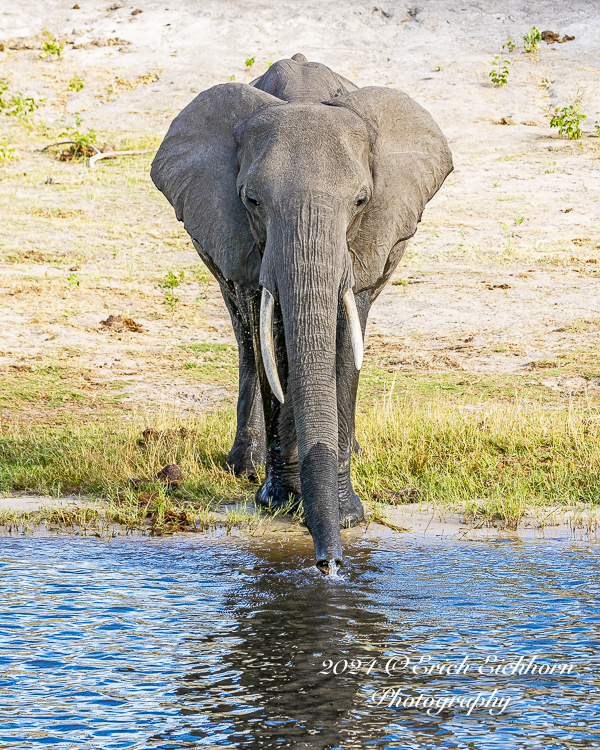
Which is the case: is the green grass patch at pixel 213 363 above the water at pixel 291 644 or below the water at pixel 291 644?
below

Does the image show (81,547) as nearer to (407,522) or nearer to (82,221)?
(407,522)

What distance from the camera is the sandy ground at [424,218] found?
12.2m

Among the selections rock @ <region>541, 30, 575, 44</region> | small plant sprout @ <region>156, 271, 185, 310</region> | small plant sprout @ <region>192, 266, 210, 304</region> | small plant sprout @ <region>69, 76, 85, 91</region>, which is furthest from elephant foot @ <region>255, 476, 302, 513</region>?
rock @ <region>541, 30, 575, 44</region>

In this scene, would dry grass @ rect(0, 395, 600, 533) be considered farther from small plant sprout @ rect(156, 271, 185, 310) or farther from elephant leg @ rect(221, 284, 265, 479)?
small plant sprout @ rect(156, 271, 185, 310)

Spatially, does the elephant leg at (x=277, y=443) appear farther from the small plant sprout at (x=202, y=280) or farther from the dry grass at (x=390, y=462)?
the small plant sprout at (x=202, y=280)

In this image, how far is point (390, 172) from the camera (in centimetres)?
624

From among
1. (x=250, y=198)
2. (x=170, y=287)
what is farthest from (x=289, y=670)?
(x=170, y=287)

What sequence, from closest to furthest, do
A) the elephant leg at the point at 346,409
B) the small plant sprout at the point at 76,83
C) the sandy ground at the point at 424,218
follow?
the elephant leg at the point at 346,409 < the sandy ground at the point at 424,218 < the small plant sprout at the point at 76,83

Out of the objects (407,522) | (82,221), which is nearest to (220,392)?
(407,522)

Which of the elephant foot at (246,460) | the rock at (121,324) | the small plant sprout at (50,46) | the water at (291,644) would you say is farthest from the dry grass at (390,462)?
the small plant sprout at (50,46)

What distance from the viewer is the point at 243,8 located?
29.1 m

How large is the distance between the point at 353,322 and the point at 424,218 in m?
11.9

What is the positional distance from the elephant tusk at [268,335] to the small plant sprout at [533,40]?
22.2 meters

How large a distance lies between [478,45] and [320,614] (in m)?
24.1
